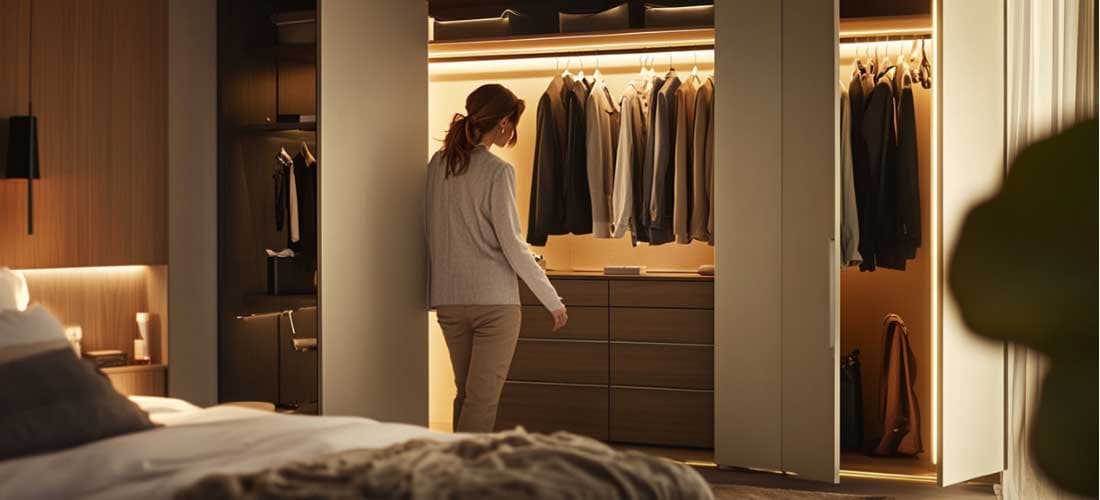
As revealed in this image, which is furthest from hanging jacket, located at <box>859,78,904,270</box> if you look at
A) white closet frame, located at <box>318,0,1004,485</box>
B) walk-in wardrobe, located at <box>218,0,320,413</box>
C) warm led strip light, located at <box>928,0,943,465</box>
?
walk-in wardrobe, located at <box>218,0,320,413</box>

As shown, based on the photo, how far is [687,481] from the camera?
76.6 inches

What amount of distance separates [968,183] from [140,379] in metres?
3.37

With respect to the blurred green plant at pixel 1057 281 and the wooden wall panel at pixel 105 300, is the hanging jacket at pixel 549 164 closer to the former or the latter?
the wooden wall panel at pixel 105 300

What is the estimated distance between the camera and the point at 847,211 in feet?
15.5

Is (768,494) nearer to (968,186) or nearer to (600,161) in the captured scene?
(968,186)

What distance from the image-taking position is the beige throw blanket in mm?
1670

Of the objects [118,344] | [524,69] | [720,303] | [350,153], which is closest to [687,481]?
[350,153]

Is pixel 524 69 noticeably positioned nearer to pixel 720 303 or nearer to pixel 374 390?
pixel 720 303

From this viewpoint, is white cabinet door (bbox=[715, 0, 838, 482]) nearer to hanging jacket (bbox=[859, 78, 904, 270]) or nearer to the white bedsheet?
hanging jacket (bbox=[859, 78, 904, 270])

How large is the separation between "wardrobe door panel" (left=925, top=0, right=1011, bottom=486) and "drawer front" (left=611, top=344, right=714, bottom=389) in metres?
1.13

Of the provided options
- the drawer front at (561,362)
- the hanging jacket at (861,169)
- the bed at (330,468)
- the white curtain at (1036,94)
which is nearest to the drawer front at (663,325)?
the drawer front at (561,362)

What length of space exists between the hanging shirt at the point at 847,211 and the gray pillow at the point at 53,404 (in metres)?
3.25

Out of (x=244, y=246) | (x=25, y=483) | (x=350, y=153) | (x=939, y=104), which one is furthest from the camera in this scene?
(x=244, y=246)

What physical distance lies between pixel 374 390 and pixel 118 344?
104 cm
